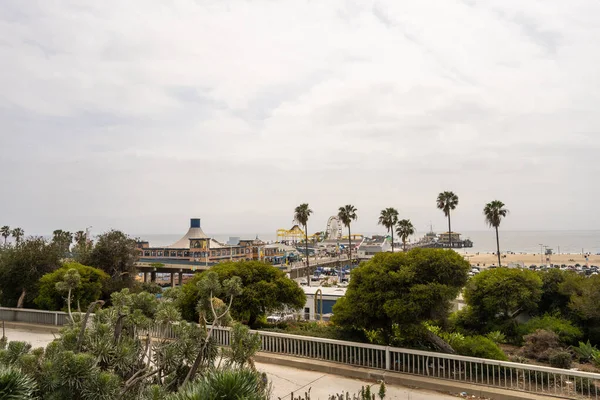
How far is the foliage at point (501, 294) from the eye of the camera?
42.8ft

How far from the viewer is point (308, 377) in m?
8.24

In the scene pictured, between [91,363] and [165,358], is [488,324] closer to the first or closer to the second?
[165,358]

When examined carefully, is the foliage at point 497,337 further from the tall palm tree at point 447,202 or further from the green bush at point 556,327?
the tall palm tree at point 447,202

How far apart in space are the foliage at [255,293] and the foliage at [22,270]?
764 cm

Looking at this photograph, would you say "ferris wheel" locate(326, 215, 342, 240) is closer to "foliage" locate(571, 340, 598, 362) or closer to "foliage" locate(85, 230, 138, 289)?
"foliage" locate(85, 230, 138, 289)

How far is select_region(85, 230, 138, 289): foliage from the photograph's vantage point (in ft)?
63.8

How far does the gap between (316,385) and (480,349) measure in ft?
13.0

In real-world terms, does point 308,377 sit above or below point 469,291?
below

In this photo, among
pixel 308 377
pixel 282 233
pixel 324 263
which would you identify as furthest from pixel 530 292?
pixel 282 233

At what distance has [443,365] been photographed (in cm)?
787

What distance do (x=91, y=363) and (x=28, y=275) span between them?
582 inches

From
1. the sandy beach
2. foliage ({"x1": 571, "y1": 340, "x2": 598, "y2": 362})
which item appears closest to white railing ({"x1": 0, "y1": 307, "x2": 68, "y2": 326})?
foliage ({"x1": 571, "y1": 340, "x2": 598, "y2": 362})

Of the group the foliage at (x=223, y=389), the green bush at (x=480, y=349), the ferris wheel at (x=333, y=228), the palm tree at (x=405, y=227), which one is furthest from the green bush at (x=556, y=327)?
the ferris wheel at (x=333, y=228)

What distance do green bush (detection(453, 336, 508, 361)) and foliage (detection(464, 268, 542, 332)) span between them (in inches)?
150
